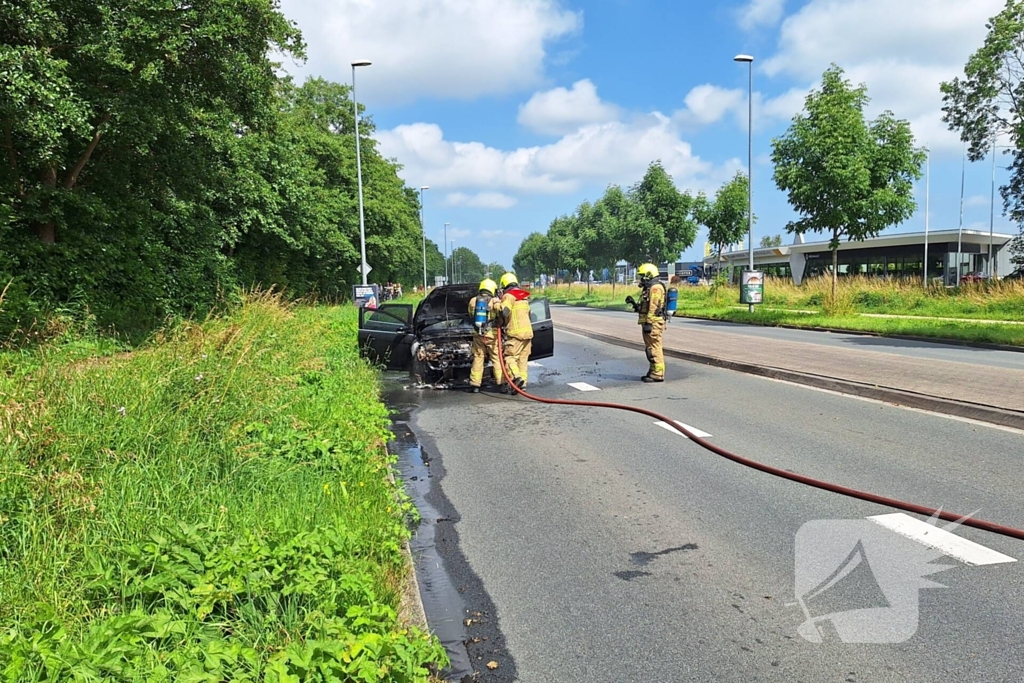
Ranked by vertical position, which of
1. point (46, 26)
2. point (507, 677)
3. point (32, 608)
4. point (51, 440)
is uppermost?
point (46, 26)

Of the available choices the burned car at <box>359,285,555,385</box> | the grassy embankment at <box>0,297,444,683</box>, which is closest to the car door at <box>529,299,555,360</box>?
the burned car at <box>359,285,555,385</box>

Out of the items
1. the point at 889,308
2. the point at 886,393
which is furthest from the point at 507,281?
the point at 889,308

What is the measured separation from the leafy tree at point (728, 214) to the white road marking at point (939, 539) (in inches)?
1294

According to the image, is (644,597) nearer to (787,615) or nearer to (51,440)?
(787,615)

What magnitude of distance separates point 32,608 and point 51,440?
6.91 ft

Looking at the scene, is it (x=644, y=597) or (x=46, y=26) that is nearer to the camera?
(x=644, y=597)

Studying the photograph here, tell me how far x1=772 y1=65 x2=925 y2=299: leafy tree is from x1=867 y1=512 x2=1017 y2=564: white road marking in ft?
67.7

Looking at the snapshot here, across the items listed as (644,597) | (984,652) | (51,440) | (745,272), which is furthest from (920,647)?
(745,272)

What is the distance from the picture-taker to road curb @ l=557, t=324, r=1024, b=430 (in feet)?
25.5

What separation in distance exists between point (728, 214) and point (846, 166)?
42.7 ft

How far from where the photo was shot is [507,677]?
10.4 ft

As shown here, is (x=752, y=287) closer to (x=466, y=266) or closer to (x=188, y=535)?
(x=188, y=535)

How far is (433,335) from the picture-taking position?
40.8 ft

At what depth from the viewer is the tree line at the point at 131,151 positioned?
10.1 meters
